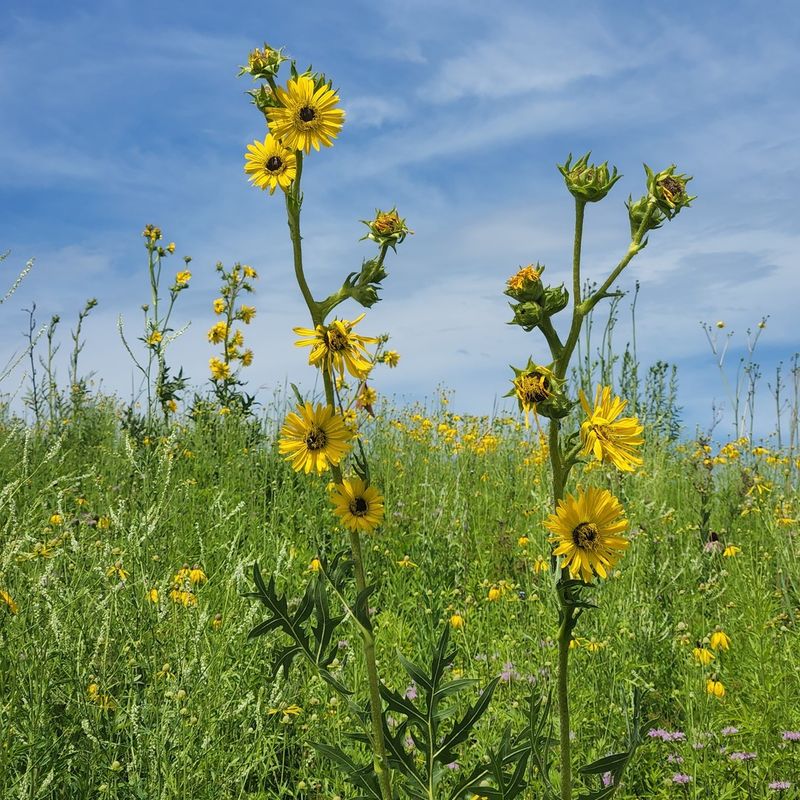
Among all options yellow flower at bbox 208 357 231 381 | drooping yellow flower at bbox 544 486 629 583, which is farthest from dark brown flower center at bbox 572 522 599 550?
yellow flower at bbox 208 357 231 381

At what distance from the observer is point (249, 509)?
458 centimetres

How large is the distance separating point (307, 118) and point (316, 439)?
70 cm

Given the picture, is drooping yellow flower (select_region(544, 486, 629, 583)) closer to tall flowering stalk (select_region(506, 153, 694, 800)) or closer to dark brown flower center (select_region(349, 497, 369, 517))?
tall flowering stalk (select_region(506, 153, 694, 800))

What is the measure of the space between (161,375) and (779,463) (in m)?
4.80

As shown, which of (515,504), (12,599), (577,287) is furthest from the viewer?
(515,504)

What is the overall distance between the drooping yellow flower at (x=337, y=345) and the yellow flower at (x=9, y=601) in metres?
1.45

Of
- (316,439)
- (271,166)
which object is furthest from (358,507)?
(271,166)

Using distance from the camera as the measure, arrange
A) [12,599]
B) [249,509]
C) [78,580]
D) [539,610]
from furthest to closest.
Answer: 1. [249,509]
2. [539,610]
3. [78,580]
4. [12,599]

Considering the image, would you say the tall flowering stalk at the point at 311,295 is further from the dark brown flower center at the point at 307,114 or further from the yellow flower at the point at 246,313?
the yellow flower at the point at 246,313

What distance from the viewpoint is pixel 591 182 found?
1.54 m

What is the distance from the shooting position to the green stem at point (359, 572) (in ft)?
5.12

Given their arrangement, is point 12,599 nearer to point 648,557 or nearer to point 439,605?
point 439,605

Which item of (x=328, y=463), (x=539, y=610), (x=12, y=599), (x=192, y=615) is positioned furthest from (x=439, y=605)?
(x=328, y=463)

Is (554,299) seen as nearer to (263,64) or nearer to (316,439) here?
(316,439)
